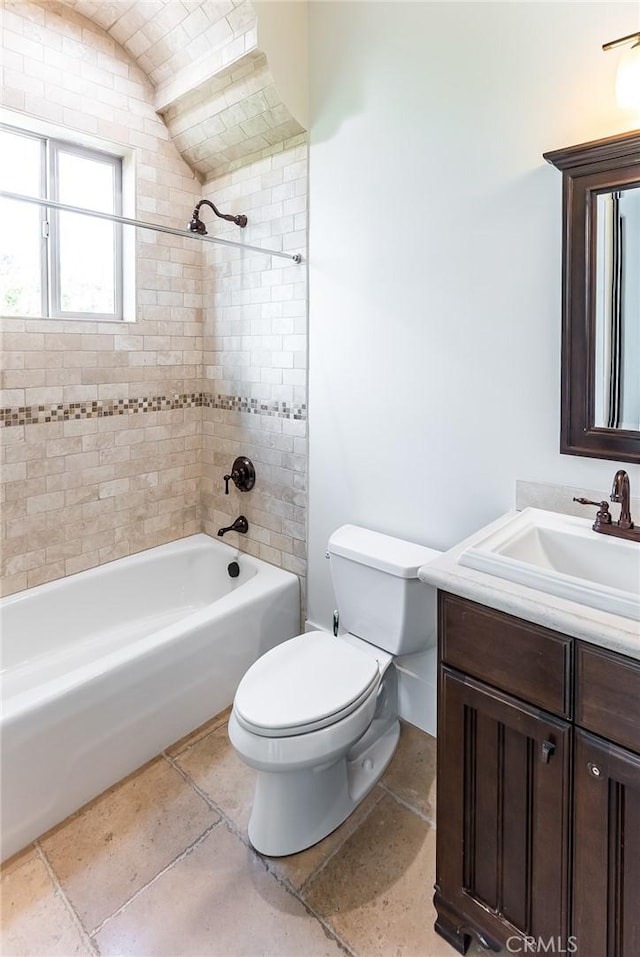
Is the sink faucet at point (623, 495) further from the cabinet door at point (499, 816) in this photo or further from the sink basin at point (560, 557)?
the cabinet door at point (499, 816)

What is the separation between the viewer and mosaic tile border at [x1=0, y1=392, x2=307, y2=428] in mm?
2133

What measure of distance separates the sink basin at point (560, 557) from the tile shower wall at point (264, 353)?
1.12 meters

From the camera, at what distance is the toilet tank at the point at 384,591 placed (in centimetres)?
171

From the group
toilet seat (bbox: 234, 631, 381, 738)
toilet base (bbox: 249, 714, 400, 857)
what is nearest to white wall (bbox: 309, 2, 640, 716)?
toilet seat (bbox: 234, 631, 381, 738)

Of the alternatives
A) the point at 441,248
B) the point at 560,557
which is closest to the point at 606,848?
the point at 560,557

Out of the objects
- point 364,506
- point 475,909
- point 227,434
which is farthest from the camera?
point 227,434

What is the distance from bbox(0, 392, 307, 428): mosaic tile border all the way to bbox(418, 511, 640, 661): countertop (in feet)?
4.19

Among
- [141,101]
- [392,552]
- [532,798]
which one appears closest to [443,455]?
[392,552]

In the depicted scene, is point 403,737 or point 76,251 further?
point 76,251

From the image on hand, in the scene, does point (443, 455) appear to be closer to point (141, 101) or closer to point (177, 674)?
point (177, 674)

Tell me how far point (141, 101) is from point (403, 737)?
9.79 ft

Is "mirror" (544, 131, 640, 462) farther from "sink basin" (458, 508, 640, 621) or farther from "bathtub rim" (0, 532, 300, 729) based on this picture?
"bathtub rim" (0, 532, 300, 729)

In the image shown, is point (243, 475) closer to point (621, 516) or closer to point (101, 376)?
point (101, 376)

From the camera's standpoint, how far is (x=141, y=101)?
2.35m
